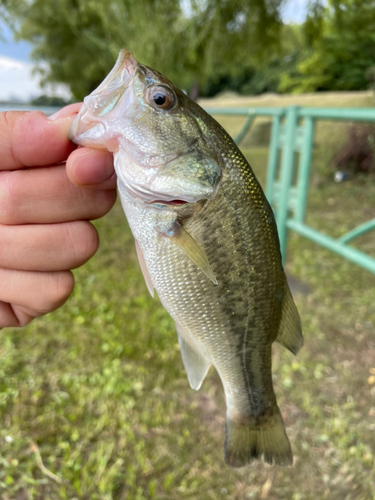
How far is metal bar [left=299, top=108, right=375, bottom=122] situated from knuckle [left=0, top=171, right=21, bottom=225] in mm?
1818

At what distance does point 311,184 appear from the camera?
744 centimetres

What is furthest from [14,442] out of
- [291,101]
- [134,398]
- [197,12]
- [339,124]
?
[291,101]

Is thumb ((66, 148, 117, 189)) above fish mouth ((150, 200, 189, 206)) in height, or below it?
above

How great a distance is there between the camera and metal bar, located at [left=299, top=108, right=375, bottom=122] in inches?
77.9

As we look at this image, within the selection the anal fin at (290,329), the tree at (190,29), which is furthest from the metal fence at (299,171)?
the tree at (190,29)

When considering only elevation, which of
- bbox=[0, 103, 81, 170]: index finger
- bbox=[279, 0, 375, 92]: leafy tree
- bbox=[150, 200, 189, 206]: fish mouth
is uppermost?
bbox=[0, 103, 81, 170]: index finger

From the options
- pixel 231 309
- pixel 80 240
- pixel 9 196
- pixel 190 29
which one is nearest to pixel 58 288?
pixel 80 240

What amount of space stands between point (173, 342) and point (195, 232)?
2.02m

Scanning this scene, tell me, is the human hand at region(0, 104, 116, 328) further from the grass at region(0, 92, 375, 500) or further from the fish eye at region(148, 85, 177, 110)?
the grass at region(0, 92, 375, 500)

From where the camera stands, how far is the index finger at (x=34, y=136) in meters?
0.87

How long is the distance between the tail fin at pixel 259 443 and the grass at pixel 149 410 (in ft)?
2.97

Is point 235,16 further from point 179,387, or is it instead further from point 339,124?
point 179,387

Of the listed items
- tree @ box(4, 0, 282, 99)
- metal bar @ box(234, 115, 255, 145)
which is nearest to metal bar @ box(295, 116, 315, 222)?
metal bar @ box(234, 115, 255, 145)

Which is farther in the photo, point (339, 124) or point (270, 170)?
point (339, 124)
